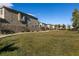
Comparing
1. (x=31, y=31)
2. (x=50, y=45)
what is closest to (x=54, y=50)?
(x=50, y=45)

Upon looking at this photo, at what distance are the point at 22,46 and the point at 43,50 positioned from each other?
0.36 m

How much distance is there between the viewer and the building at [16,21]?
546 cm

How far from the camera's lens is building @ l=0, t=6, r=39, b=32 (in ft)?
17.9

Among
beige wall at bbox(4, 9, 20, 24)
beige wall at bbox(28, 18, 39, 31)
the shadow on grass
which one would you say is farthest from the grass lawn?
beige wall at bbox(4, 9, 20, 24)

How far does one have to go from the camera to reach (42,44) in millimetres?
5422

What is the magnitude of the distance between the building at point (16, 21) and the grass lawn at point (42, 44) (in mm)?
135

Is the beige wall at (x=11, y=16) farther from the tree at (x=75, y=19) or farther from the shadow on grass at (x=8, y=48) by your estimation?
the tree at (x=75, y=19)

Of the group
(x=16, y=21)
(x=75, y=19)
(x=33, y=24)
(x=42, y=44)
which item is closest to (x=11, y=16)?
(x=16, y=21)

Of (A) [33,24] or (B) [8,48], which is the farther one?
(A) [33,24]

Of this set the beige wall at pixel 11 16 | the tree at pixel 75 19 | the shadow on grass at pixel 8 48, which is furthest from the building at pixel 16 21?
the tree at pixel 75 19

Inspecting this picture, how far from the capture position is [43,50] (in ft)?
17.6

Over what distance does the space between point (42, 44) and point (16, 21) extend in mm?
604

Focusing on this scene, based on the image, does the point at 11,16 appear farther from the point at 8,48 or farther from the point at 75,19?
the point at 75,19

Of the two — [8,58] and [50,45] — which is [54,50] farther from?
[8,58]
